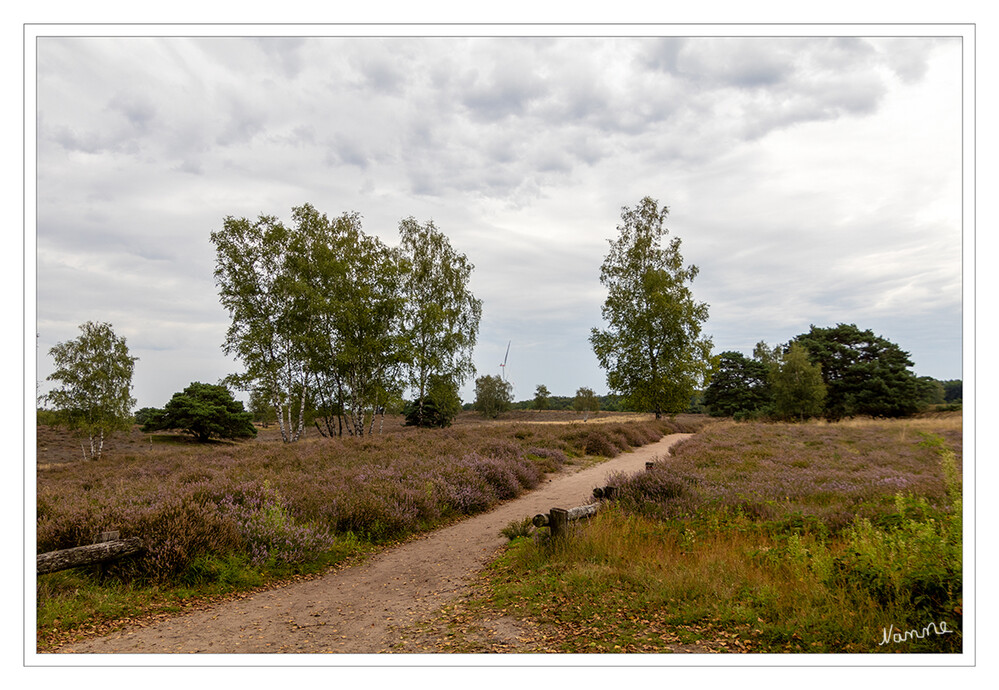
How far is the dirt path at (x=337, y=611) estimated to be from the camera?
485 cm

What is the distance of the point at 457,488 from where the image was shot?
1184cm

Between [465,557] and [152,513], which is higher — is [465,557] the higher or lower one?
the lower one

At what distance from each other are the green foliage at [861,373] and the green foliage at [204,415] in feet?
→ 102

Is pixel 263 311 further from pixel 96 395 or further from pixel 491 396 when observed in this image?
pixel 491 396

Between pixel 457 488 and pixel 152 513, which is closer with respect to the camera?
pixel 152 513

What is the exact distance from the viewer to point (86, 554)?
585 centimetres

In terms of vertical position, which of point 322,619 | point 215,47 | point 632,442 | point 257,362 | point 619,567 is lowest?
point 632,442

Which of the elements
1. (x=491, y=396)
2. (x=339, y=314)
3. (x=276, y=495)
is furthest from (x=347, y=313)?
(x=491, y=396)

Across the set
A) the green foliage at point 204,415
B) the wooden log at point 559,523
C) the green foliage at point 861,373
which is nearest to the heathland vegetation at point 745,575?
the wooden log at point 559,523

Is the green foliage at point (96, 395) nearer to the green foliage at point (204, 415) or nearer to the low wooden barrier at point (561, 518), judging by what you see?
the green foliage at point (204, 415)

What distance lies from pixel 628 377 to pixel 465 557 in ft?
94.1
